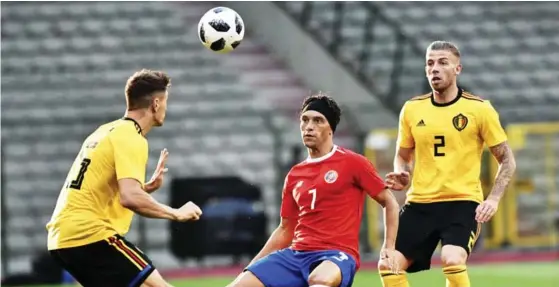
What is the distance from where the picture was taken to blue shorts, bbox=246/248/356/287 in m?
7.98

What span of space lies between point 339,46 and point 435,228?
11418 millimetres

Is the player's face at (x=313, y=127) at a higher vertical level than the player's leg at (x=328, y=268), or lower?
higher

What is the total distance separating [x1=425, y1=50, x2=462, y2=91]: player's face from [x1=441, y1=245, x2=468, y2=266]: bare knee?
1.17 meters

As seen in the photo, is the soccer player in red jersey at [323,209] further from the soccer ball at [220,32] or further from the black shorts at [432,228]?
the soccer ball at [220,32]

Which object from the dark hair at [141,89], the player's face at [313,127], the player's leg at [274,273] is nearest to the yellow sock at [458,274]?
the player's leg at [274,273]

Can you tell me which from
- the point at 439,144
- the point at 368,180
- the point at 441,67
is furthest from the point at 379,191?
the point at 441,67

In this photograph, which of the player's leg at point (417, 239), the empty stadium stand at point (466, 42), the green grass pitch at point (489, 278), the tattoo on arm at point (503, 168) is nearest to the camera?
the tattoo on arm at point (503, 168)

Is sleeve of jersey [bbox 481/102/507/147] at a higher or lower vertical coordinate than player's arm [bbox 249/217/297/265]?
higher

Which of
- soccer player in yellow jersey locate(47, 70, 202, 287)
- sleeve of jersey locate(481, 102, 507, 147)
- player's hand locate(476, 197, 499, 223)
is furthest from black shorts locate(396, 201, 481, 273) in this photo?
soccer player in yellow jersey locate(47, 70, 202, 287)

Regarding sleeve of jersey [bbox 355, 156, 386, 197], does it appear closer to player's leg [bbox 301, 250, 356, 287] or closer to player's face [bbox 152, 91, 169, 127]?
player's leg [bbox 301, 250, 356, 287]

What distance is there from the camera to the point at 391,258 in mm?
8438

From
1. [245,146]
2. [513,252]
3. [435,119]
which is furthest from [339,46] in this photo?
[435,119]

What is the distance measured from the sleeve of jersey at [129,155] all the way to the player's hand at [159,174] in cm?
39

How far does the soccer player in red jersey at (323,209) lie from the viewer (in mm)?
8055
